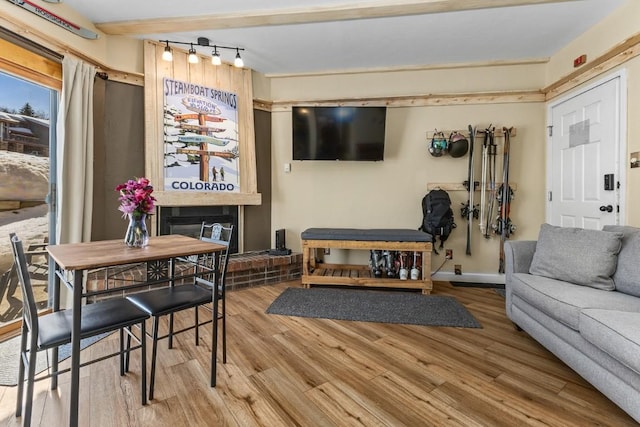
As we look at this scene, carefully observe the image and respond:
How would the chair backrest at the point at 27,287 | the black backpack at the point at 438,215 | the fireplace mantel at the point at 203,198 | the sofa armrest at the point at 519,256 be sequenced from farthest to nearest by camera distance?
the black backpack at the point at 438,215 < the fireplace mantel at the point at 203,198 < the sofa armrest at the point at 519,256 < the chair backrest at the point at 27,287

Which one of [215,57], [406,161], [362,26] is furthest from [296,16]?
[406,161]

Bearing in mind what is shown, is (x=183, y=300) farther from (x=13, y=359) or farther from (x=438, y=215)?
(x=438, y=215)

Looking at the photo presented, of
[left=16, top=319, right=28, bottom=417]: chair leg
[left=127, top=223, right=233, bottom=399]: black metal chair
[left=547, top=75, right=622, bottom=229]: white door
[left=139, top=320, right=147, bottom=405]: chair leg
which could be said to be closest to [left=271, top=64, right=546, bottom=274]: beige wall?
[left=547, top=75, right=622, bottom=229]: white door

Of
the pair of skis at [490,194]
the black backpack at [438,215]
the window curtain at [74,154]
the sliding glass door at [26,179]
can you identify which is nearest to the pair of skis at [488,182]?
the pair of skis at [490,194]

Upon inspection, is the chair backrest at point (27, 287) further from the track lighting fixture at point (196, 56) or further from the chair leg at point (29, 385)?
the track lighting fixture at point (196, 56)

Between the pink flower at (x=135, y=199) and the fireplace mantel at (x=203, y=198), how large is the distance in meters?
1.57

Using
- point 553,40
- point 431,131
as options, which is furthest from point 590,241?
point 553,40

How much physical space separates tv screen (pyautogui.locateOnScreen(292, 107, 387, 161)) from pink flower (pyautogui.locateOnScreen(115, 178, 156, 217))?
234 cm

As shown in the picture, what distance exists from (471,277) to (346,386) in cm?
280

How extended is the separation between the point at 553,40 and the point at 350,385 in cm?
401

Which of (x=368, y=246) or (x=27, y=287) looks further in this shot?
(x=368, y=246)

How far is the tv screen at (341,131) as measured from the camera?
369 centimetres

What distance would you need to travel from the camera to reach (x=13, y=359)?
1.90 meters

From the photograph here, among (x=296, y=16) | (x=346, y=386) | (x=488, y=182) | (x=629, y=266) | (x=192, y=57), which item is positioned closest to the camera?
(x=346, y=386)
